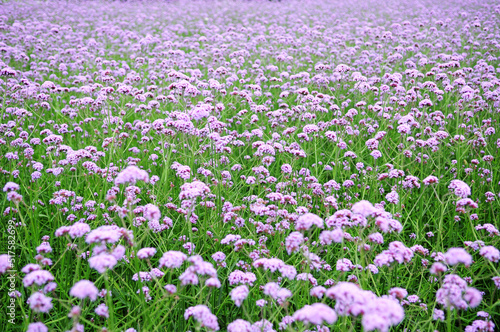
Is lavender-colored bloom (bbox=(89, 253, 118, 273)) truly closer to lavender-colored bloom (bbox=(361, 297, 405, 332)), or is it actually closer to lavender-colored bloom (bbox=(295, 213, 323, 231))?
lavender-colored bloom (bbox=(295, 213, 323, 231))

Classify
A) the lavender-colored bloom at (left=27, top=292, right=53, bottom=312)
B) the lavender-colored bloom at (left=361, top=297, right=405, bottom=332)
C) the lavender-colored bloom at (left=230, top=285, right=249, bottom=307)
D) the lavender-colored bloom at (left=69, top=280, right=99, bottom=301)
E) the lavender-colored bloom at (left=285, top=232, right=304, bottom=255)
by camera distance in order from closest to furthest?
1. the lavender-colored bloom at (left=361, top=297, right=405, bottom=332)
2. the lavender-colored bloom at (left=69, top=280, right=99, bottom=301)
3. the lavender-colored bloom at (left=27, top=292, right=53, bottom=312)
4. the lavender-colored bloom at (left=230, top=285, right=249, bottom=307)
5. the lavender-colored bloom at (left=285, top=232, right=304, bottom=255)

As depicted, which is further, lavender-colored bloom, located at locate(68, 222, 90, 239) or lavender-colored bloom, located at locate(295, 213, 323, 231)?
lavender-colored bloom, located at locate(68, 222, 90, 239)

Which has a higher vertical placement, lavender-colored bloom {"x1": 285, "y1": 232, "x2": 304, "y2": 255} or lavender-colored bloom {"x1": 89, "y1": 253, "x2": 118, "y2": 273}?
lavender-colored bloom {"x1": 89, "y1": 253, "x2": 118, "y2": 273}

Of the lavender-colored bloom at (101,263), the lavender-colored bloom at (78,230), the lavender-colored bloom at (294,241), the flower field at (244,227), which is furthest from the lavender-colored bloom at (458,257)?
the lavender-colored bloom at (78,230)

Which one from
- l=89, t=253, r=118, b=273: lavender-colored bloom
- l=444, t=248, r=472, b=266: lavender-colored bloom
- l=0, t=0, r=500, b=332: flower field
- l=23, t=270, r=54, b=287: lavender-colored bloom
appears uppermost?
l=444, t=248, r=472, b=266: lavender-colored bloom

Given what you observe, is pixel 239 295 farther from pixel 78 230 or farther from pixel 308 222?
pixel 78 230

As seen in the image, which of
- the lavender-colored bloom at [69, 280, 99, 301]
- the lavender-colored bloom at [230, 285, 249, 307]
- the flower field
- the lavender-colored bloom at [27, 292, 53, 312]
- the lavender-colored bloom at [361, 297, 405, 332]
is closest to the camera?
the lavender-colored bloom at [361, 297, 405, 332]

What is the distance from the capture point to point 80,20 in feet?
48.8

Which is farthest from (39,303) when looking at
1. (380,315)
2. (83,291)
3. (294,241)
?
(380,315)

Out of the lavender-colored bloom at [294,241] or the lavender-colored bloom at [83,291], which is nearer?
the lavender-colored bloom at [83,291]

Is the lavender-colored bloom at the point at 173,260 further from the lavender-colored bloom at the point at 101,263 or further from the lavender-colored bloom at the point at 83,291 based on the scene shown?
the lavender-colored bloom at the point at 83,291

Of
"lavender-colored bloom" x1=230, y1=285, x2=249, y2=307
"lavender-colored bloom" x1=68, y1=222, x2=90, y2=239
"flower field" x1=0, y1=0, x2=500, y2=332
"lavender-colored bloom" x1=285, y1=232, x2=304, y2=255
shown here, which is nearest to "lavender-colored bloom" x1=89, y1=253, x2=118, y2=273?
"flower field" x1=0, y1=0, x2=500, y2=332

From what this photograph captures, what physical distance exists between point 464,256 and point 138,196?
10.4ft

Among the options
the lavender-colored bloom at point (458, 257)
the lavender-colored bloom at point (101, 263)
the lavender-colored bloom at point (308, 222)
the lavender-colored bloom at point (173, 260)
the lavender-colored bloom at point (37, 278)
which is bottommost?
the lavender-colored bloom at point (37, 278)
